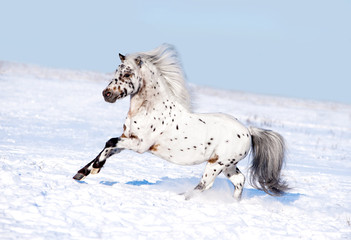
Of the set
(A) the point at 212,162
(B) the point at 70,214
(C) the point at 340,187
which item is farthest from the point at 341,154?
(B) the point at 70,214

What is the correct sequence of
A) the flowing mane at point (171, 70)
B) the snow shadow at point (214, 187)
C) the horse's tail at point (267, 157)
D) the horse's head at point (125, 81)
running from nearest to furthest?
the horse's head at point (125, 81)
the flowing mane at point (171, 70)
the horse's tail at point (267, 157)
the snow shadow at point (214, 187)

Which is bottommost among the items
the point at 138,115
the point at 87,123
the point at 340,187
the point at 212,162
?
the point at 87,123

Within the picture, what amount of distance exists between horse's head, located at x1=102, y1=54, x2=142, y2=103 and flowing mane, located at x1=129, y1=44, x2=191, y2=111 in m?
0.41

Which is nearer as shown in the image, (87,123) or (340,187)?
(340,187)

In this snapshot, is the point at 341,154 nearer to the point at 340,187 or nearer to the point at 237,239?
the point at 340,187

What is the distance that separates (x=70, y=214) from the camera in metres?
4.22

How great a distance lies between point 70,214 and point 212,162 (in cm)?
A: 204

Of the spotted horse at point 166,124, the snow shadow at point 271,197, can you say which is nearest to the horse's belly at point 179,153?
the spotted horse at point 166,124

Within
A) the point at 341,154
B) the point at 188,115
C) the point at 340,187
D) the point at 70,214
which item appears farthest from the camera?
the point at 341,154

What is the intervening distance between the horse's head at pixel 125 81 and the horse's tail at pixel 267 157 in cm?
194

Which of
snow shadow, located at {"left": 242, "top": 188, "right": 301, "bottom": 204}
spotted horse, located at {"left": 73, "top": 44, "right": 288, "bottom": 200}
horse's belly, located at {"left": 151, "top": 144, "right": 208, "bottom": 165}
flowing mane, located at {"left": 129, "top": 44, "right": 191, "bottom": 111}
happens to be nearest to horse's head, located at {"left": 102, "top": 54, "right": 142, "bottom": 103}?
spotted horse, located at {"left": 73, "top": 44, "right": 288, "bottom": 200}

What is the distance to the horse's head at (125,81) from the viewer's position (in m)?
5.03

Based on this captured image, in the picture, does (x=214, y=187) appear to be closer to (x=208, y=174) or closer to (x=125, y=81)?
(x=208, y=174)

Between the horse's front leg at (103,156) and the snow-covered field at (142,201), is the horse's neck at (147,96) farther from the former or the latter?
the snow-covered field at (142,201)
